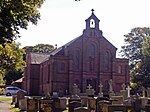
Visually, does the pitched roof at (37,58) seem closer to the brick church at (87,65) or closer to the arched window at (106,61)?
the brick church at (87,65)

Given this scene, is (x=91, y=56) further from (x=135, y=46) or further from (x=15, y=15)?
(x=15, y=15)

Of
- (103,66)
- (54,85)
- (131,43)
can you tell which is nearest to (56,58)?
(54,85)

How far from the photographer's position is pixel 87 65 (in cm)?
6719

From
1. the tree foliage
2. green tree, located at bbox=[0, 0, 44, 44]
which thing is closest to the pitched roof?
the tree foliage

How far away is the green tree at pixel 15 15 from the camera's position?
2009 cm

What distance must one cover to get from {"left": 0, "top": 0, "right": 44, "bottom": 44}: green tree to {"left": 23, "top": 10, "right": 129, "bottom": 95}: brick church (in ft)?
134

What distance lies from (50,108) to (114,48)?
47.3 meters

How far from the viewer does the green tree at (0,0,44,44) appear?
20094 millimetres

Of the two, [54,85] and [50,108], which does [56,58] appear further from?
[50,108]

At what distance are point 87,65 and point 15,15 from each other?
4642 centimetres

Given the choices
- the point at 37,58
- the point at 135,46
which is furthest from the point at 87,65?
the point at 135,46

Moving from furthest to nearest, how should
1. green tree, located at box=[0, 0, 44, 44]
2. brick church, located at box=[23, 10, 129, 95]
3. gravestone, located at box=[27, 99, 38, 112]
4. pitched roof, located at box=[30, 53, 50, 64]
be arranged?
pitched roof, located at box=[30, 53, 50, 64] → brick church, located at box=[23, 10, 129, 95] → gravestone, located at box=[27, 99, 38, 112] → green tree, located at box=[0, 0, 44, 44]

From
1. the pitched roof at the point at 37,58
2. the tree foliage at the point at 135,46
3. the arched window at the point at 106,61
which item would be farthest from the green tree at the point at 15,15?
the tree foliage at the point at 135,46

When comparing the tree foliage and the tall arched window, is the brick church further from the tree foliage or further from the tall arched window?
the tree foliage
